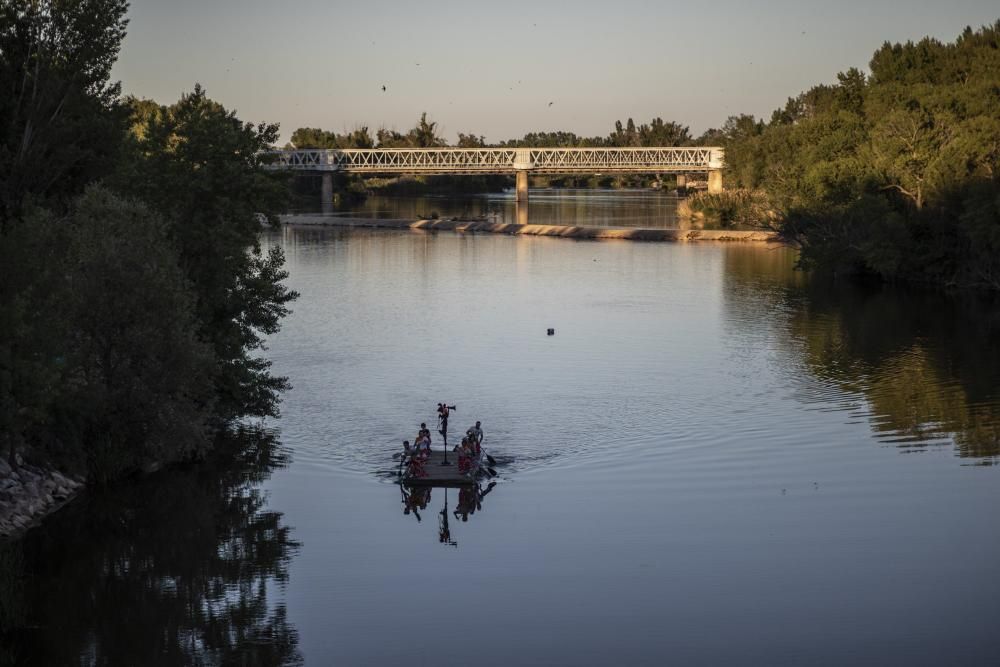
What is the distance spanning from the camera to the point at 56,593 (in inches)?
1340

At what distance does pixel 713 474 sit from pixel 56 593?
2343 cm

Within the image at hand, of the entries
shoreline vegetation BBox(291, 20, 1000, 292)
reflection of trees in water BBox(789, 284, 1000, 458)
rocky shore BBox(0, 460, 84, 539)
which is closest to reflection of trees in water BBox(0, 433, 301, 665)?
rocky shore BBox(0, 460, 84, 539)

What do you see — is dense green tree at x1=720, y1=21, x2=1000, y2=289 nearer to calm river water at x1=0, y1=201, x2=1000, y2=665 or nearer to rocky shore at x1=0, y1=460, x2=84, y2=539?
calm river water at x1=0, y1=201, x2=1000, y2=665

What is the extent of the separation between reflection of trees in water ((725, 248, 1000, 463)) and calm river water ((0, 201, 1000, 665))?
0.35 metres

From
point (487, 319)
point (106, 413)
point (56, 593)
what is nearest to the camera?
point (56, 593)

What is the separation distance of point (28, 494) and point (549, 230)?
425 feet

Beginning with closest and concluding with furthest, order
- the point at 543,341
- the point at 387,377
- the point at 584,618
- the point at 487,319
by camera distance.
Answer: the point at 584,618
the point at 387,377
the point at 543,341
the point at 487,319

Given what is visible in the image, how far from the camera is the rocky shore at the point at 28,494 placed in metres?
38.5

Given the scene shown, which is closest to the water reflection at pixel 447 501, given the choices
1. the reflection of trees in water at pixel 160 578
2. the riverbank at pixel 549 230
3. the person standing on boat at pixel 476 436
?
the person standing on boat at pixel 476 436

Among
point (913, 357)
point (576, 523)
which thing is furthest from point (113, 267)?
point (913, 357)

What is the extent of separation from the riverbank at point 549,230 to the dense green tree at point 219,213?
101 m

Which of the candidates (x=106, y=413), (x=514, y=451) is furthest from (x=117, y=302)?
(x=514, y=451)

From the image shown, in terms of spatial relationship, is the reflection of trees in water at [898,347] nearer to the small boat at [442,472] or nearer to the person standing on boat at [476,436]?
the person standing on boat at [476,436]

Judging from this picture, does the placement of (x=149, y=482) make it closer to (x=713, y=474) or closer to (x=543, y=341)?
(x=713, y=474)
